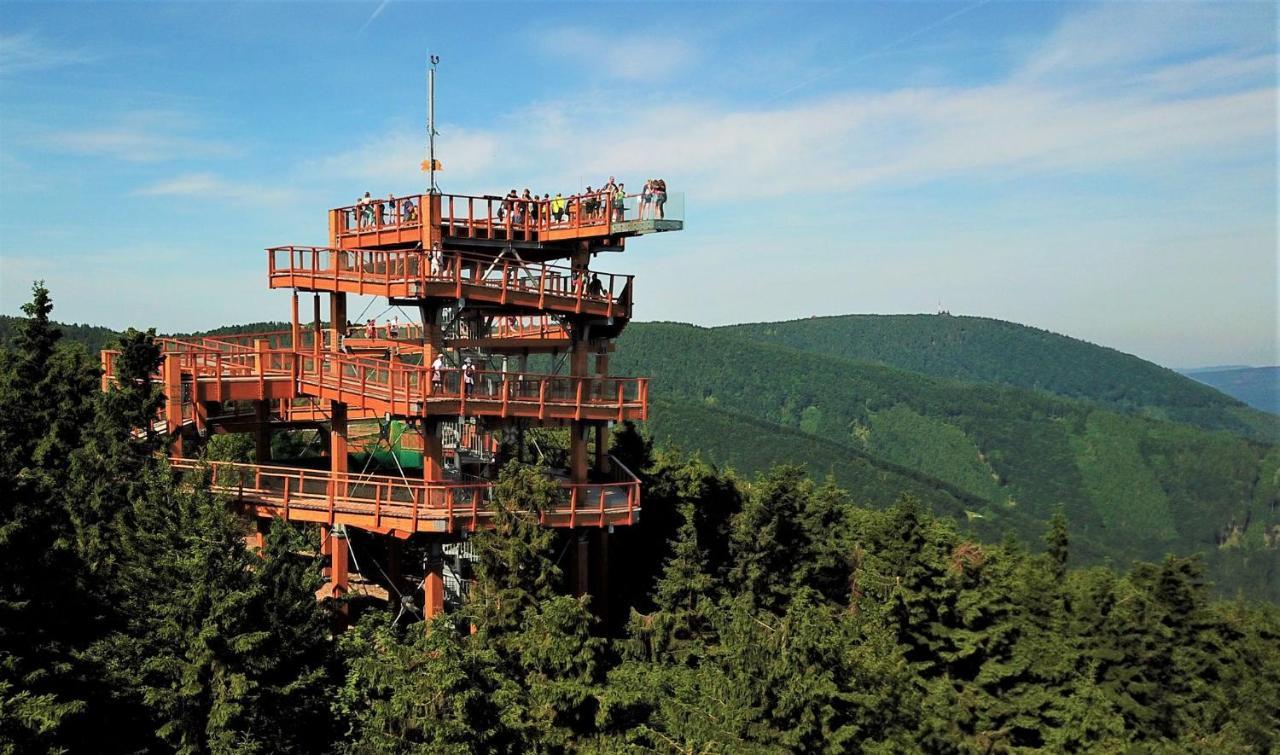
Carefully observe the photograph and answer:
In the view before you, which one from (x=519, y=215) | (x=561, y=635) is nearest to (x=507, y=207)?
(x=519, y=215)

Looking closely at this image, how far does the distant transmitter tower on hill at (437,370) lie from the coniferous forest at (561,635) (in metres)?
1.84

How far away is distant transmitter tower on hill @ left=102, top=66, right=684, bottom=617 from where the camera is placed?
25922 mm

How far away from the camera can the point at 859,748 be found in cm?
2092

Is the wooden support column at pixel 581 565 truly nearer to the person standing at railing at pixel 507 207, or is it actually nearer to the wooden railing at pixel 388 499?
the wooden railing at pixel 388 499

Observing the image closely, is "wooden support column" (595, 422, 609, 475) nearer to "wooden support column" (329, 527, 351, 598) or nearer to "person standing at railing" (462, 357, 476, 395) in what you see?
"person standing at railing" (462, 357, 476, 395)

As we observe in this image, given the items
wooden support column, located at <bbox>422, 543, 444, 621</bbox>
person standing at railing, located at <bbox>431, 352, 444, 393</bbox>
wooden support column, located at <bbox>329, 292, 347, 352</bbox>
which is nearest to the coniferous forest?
wooden support column, located at <bbox>422, 543, 444, 621</bbox>

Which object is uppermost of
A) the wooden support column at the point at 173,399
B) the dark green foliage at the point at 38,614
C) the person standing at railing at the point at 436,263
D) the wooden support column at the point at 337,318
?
the person standing at railing at the point at 436,263

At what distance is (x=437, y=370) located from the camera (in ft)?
83.0

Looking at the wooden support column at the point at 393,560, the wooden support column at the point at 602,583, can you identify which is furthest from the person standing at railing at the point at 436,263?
the wooden support column at the point at 602,583

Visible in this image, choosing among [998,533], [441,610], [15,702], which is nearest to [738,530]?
[441,610]

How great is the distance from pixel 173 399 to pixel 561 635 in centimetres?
1416

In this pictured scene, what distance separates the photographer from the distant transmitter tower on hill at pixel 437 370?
25922mm

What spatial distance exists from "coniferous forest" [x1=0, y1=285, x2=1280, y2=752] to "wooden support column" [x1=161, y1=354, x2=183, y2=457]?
820 mm

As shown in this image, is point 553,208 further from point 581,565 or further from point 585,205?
point 581,565
